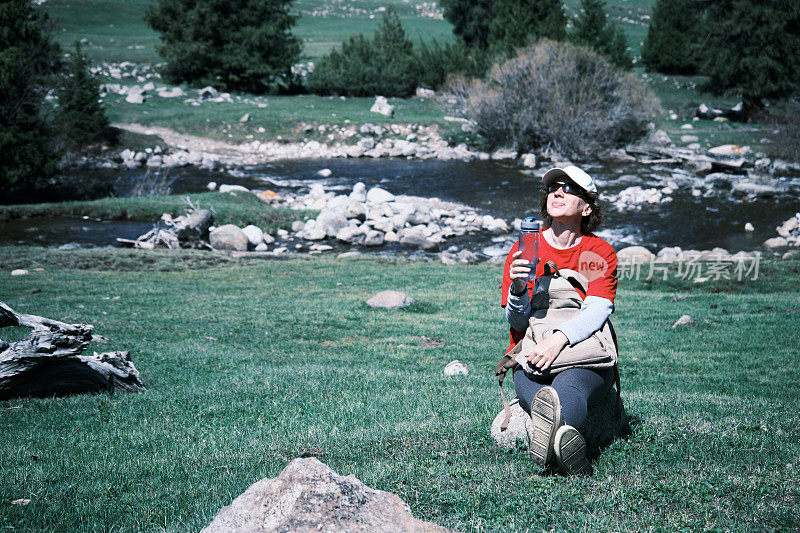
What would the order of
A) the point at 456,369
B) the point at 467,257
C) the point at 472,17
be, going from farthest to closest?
the point at 472,17, the point at 467,257, the point at 456,369

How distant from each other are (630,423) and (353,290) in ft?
32.5

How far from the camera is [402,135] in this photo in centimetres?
4197

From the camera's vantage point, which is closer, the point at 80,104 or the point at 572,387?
the point at 572,387

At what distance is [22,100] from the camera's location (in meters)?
23.4

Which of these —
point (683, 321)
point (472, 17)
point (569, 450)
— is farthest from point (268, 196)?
point (472, 17)

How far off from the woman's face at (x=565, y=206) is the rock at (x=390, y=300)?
8496 millimetres

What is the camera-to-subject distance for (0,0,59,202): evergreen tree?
23.0 meters

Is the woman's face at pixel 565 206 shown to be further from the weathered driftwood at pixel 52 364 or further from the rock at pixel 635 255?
the rock at pixel 635 255

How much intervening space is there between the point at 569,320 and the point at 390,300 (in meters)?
8.82

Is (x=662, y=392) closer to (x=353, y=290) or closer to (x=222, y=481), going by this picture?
(x=222, y=481)

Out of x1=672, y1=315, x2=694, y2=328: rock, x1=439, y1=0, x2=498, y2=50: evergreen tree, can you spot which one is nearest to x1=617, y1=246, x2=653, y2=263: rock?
x1=672, y1=315, x2=694, y2=328: rock

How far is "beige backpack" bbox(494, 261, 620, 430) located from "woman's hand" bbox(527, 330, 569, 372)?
0.06 meters

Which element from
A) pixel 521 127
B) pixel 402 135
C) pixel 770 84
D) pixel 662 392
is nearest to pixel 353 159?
pixel 402 135

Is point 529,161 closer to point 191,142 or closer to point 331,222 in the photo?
point 331,222
